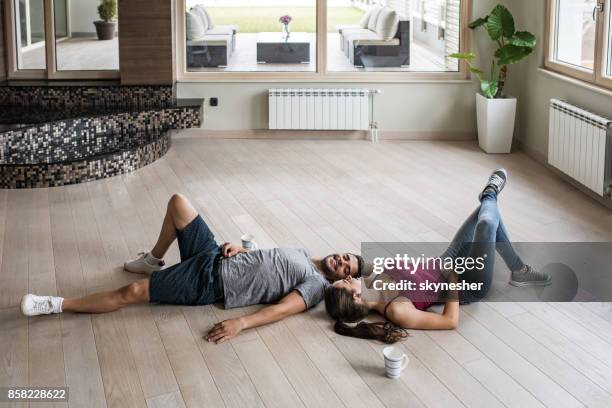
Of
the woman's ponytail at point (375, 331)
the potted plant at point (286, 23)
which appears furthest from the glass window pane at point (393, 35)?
the woman's ponytail at point (375, 331)

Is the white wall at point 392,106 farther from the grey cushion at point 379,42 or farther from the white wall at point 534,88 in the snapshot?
the white wall at point 534,88

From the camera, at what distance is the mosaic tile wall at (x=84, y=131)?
622cm

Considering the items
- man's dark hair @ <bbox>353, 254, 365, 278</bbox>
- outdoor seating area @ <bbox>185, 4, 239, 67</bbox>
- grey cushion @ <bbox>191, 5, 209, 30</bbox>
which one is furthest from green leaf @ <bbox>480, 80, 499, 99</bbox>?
man's dark hair @ <bbox>353, 254, 365, 278</bbox>

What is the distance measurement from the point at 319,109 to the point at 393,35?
1.04 meters

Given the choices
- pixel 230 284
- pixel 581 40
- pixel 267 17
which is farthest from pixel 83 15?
pixel 230 284

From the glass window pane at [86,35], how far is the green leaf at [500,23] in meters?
3.58

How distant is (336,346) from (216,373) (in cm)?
57

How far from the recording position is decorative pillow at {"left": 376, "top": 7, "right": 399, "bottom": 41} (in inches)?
312

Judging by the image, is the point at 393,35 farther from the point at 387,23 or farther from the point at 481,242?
the point at 481,242

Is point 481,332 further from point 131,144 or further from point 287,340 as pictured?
point 131,144

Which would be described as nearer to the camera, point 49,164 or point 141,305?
point 141,305

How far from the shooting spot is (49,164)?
617 cm

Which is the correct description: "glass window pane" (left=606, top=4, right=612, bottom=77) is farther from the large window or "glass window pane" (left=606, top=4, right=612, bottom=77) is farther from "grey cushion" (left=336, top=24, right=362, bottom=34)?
"grey cushion" (left=336, top=24, right=362, bottom=34)

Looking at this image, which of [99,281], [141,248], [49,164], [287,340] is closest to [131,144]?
[49,164]
